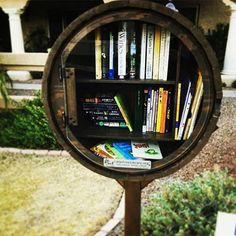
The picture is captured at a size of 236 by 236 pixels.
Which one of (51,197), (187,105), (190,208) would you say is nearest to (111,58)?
(187,105)

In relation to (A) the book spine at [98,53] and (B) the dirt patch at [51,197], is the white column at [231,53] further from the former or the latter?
(A) the book spine at [98,53]

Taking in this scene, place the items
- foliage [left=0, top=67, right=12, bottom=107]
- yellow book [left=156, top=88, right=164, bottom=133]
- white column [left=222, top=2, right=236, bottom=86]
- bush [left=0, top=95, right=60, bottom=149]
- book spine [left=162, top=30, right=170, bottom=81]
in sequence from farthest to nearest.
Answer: white column [left=222, top=2, right=236, bottom=86], bush [left=0, top=95, right=60, bottom=149], foliage [left=0, top=67, right=12, bottom=107], yellow book [left=156, top=88, right=164, bottom=133], book spine [left=162, top=30, right=170, bottom=81]

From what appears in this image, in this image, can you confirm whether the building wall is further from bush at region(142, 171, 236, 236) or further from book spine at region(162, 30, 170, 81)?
book spine at region(162, 30, 170, 81)

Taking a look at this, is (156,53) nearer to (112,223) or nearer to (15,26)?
(112,223)

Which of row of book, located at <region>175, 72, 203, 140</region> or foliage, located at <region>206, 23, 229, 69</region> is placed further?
foliage, located at <region>206, 23, 229, 69</region>

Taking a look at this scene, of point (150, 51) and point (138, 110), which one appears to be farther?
point (138, 110)

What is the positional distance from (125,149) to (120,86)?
0.92 feet

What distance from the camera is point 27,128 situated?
3.12 metres

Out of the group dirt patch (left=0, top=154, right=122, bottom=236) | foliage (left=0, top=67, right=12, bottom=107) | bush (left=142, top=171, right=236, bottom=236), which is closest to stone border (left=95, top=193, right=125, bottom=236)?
dirt patch (left=0, top=154, right=122, bottom=236)

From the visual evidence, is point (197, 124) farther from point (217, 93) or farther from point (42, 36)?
point (42, 36)

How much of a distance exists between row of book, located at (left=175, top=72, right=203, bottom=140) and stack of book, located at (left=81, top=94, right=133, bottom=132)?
0.23 metres

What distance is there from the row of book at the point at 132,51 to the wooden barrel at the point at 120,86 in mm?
31

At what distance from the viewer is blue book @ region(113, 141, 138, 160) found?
1316mm

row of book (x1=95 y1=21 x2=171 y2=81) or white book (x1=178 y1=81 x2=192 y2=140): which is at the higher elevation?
row of book (x1=95 y1=21 x2=171 y2=81)
